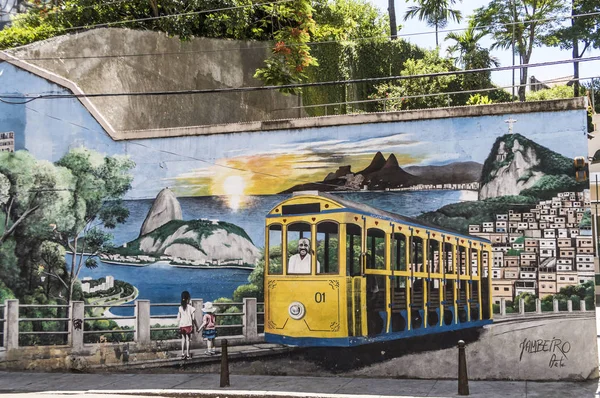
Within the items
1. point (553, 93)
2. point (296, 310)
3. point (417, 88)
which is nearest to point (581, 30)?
point (553, 93)

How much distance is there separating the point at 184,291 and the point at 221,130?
10.8 ft

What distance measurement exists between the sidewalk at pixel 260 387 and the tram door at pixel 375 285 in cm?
102

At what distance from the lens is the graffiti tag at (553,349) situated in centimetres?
1161

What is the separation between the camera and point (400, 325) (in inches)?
482

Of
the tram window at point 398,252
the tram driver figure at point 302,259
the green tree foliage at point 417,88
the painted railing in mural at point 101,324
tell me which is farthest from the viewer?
the green tree foliage at point 417,88

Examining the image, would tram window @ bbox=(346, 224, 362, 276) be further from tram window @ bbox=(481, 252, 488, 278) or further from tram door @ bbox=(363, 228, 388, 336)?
tram window @ bbox=(481, 252, 488, 278)

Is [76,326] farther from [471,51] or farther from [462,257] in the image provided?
[471,51]

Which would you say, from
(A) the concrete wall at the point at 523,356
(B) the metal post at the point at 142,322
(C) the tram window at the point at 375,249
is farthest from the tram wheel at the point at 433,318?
(B) the metal post at the point at 142,322

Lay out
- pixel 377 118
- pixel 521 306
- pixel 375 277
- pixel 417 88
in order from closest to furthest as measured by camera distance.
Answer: pixel 521 306 < pixel 375 277 < pixel 377 118 < pixel 417 88

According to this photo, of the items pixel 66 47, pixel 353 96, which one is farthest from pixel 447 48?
pixel 66 47

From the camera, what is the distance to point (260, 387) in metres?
11.9

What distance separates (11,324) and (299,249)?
661cm

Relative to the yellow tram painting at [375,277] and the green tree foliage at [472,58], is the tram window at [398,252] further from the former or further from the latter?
the green tree foliage at [472,58]

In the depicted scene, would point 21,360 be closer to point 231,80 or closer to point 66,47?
point 66,47
